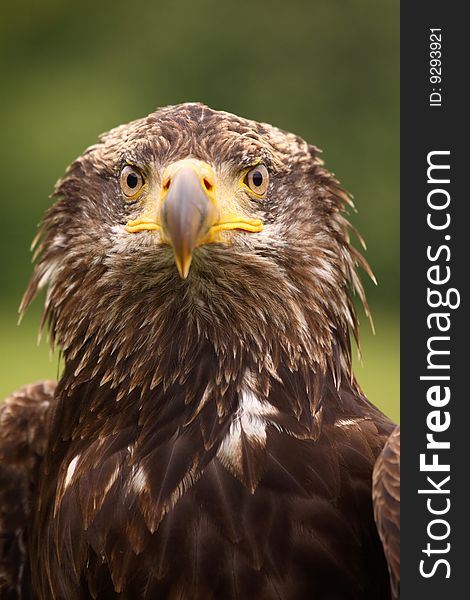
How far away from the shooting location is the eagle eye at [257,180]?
115 inches

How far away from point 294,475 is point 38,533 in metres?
0.82

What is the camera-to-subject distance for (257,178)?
295 centimetres

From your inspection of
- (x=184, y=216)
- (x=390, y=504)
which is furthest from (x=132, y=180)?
(x=390, y=504)

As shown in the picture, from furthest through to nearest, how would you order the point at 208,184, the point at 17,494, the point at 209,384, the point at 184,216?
the point at 17,494, the point at 209,384, the point at 208,184, the point at 184,216

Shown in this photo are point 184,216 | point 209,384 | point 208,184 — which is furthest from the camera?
point 209,384

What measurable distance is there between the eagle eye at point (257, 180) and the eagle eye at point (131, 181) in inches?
10.5

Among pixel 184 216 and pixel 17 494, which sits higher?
pixel 184 216

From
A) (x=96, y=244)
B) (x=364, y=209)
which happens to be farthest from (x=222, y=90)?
(x=96, y=244)

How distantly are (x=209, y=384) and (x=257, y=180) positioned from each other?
1.76 ft

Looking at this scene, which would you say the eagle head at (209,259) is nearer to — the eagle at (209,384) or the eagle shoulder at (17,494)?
the eagle at (209,384)

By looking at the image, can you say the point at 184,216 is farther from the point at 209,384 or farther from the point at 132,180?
the point at 209,384

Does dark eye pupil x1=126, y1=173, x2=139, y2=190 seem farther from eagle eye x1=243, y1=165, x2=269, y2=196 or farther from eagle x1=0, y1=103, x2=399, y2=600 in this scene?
eagle eye x1=243, y1=165, x2=269, y2=196

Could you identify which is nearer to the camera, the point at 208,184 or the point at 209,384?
the point at 208,184

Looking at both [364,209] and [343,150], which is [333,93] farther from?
[364,209]
